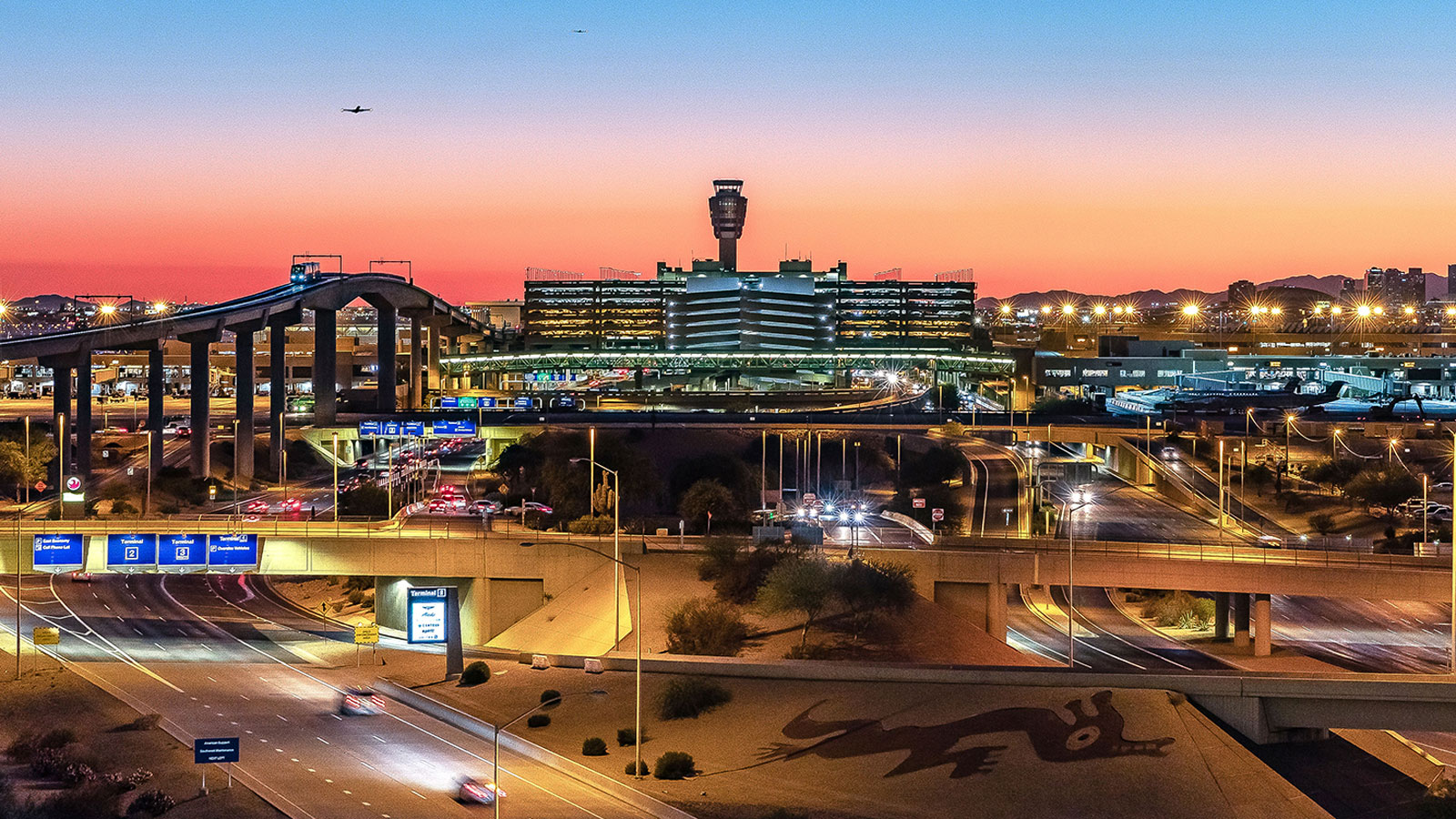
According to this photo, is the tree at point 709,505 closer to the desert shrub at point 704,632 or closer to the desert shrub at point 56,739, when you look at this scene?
the desert shrub at point 704,632

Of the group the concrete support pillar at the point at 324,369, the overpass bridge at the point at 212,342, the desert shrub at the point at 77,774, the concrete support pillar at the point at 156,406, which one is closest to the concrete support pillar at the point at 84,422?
the overpass bridge at the point at 212,342

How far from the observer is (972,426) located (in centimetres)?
11275

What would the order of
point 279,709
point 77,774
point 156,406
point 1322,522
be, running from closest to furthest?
point 77,774
point 279,709
point 1322,522
point 156,406

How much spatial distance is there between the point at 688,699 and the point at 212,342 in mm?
70488

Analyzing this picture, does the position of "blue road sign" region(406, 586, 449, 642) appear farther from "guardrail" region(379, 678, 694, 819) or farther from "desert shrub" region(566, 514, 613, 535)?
"desert shrub" region(566, 514, 613, 535)

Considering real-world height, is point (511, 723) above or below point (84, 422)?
below

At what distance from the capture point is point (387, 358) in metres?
135

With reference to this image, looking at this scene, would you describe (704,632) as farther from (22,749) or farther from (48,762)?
(22,749)

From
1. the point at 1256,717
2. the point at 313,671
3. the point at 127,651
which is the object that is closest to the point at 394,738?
the point at 313,671

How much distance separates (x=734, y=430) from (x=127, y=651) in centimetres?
Result: 6673

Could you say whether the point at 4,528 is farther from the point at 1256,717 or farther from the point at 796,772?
the point at 1256,717

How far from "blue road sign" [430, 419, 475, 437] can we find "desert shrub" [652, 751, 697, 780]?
63.9 meters

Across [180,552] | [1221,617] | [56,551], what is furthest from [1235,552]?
[56,551]

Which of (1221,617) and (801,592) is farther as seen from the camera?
(1221,617)
